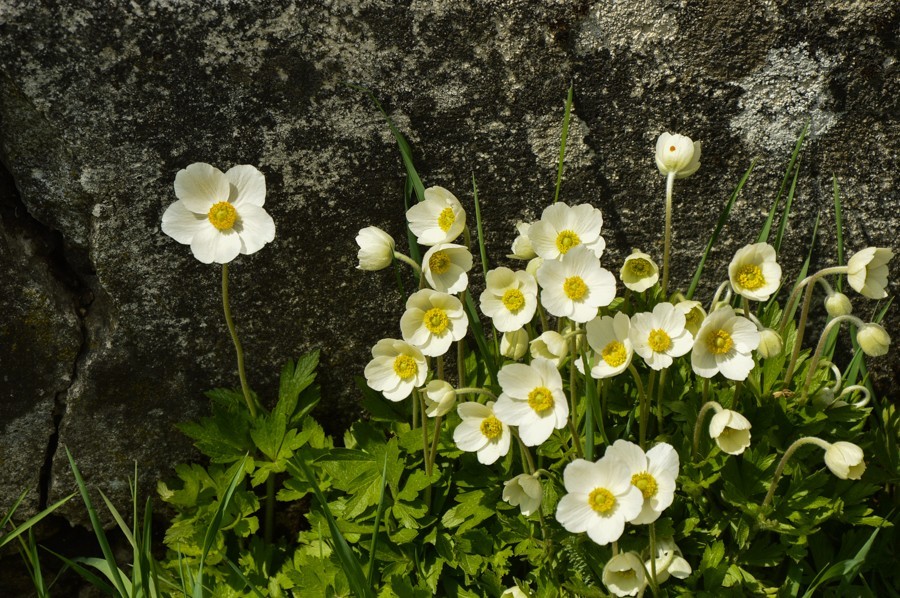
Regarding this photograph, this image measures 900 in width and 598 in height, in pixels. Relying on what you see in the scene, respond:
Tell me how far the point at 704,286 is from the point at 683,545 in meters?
0.88

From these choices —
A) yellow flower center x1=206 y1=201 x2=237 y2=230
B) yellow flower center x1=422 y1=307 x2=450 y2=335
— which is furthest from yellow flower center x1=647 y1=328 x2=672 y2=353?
yellow flower center x1=206 y1=201 x2=237 y2=230

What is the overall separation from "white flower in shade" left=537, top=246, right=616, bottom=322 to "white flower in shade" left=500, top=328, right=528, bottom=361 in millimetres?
228

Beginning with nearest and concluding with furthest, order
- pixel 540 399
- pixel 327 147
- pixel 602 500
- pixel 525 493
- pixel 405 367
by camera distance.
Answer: pixel 602 500 < pixel 540 399 < pixel 525 493 < pixel 405 367 < pixel 327 147

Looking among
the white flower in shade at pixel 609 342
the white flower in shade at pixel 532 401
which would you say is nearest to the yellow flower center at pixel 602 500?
the white flower in shade at pixel 532 401

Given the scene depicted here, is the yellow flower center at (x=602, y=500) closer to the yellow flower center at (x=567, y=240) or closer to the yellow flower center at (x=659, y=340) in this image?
the yellow flower center at (x=659, y=340)

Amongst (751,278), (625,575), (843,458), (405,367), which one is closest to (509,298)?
(405,367)

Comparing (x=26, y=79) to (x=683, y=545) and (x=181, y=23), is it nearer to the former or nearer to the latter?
(x=181, y=23)

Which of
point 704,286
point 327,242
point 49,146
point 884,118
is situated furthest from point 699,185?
point 49,146

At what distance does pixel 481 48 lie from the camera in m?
2.47

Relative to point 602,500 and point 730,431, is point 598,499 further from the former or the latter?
point 730,431

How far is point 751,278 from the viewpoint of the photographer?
225 centimetres

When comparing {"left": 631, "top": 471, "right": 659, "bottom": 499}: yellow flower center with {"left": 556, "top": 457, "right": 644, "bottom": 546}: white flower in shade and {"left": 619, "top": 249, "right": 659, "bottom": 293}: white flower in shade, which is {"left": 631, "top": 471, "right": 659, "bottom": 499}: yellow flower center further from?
{"left": 619, "top": 249, "right": 659, "bottom": 293}: white flower in shade

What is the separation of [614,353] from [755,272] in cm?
46

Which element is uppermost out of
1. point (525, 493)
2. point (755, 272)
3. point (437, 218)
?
point (437, 218)
